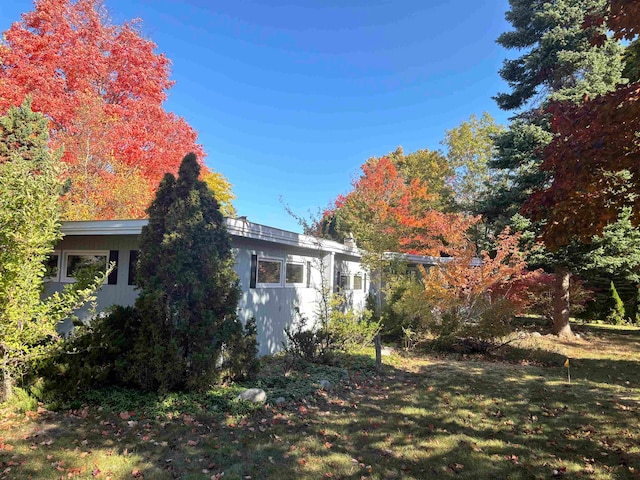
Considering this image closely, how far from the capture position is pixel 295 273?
9.88 m

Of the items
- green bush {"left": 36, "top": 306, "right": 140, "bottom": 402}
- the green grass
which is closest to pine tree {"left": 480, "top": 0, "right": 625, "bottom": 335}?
the green grass

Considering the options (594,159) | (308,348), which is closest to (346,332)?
(308,348)

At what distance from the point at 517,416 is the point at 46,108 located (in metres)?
17.7

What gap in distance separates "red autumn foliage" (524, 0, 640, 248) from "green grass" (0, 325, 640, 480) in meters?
2.48

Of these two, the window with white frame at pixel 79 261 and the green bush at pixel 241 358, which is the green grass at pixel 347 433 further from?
the window with white frame at pixel 79 261

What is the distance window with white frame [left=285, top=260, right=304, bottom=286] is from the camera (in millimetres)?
9464

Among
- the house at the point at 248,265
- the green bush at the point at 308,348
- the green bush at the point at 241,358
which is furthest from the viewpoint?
the green bush at the point at 308,348

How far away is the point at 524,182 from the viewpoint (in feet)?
41.1

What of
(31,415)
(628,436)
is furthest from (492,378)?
(31,415)

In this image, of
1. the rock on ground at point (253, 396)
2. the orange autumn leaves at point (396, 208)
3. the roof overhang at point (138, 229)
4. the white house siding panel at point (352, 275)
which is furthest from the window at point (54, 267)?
the orange autumn leaves at point (396, 208)

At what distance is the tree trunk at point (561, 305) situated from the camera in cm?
1295

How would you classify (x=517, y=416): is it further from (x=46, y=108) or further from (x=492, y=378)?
(x=46, y=108)

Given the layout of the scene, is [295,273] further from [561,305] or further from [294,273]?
[561,305]

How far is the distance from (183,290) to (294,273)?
4612 mm
